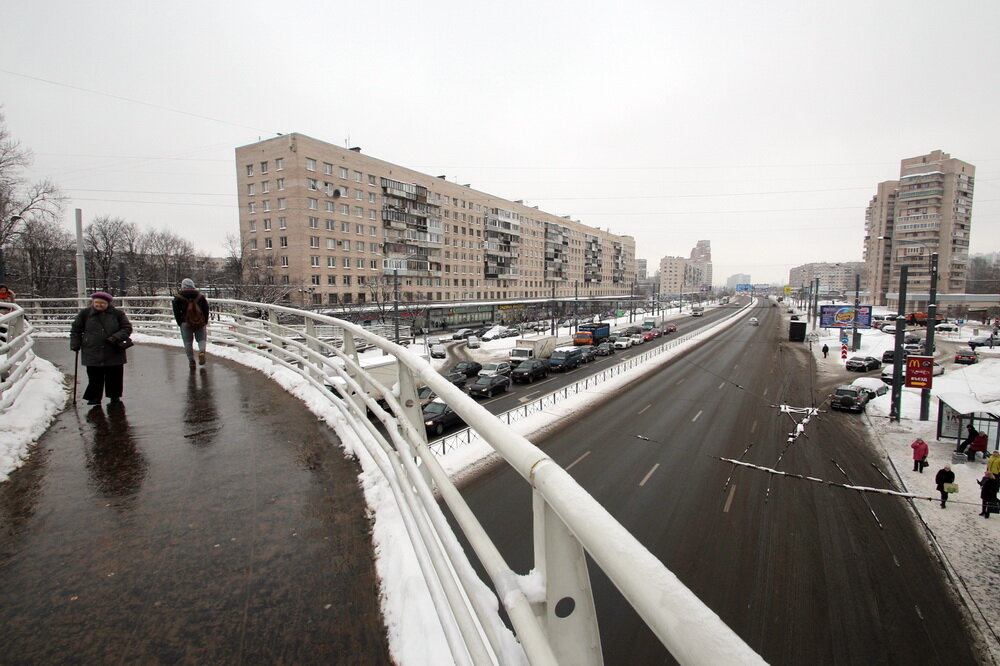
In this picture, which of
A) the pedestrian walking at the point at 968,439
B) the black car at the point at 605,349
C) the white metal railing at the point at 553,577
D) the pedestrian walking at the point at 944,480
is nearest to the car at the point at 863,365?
the black car at the point at 605,349

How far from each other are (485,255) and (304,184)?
32545 mm

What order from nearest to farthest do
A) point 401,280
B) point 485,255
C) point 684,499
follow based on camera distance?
1. point 684,499
2. point 401,280
3. point 485,255

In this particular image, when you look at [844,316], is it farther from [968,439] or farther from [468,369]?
[468,369]

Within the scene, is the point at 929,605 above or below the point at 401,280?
below

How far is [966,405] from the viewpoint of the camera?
1655 centimetres

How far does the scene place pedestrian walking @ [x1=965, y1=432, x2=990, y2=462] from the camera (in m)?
16.2

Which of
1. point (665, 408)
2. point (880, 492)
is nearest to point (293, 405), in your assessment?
point (880, 492)

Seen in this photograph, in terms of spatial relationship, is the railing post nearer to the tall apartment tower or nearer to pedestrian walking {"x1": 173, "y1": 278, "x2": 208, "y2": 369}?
pedestrian walking {"x1": 173, "y1": 278, "x2": 208, "y2": 369}

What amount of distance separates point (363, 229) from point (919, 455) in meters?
48.7

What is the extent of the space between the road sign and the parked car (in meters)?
23.6

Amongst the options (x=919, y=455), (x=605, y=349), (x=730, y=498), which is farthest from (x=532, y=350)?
(x=919, y=455)

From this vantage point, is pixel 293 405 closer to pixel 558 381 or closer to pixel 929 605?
pixel 929 605

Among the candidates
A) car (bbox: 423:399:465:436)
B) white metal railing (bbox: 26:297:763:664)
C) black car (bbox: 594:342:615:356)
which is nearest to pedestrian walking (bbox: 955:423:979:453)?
car (bbox: 423:399:465:436)

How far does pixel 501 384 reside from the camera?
2653cm
